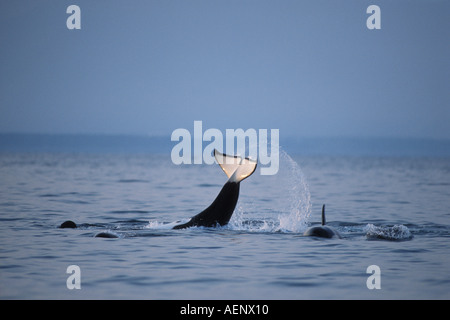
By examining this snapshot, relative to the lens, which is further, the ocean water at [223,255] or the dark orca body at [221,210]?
the dark orca body at [221,210]

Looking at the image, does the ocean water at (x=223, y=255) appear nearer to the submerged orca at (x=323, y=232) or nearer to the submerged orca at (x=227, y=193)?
the submerged orca at (x=323, y=232)

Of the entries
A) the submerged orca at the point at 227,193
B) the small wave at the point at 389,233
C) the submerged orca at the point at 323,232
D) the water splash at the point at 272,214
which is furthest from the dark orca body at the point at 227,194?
the small wave at the point at 389,233

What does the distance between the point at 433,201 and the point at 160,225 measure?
16838 mm

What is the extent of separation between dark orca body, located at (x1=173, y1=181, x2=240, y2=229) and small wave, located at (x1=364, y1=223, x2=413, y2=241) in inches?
156

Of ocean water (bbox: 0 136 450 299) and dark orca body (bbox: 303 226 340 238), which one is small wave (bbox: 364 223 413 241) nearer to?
ocean water (bbox: 0 136 450 299)

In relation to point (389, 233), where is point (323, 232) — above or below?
above

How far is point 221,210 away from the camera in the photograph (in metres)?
19.1

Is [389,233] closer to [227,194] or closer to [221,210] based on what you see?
[227,194]

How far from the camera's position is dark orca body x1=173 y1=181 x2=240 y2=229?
61.5 ft

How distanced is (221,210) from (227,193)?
636 mm

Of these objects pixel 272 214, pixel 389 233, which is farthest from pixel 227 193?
pixel 272 214

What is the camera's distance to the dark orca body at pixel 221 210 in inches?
738
